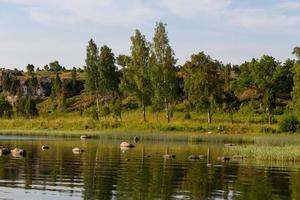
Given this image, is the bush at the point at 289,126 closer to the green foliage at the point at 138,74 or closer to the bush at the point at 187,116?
the bush at the point at 187,116

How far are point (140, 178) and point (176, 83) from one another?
89.8 m

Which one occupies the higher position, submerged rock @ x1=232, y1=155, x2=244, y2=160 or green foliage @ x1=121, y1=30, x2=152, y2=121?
green foliage @ x1=121, y1=30, x2=152, y2=121

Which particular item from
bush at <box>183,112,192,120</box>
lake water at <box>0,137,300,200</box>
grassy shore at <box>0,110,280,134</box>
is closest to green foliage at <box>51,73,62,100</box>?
grassy shore at <box>0,110,280,134</box>

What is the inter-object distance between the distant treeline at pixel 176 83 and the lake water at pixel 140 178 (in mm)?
60035

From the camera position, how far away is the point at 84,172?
1563 inches

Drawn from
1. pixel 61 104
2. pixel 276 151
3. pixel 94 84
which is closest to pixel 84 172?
pixel 276 151

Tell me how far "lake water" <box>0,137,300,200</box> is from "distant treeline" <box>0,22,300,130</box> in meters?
60.0

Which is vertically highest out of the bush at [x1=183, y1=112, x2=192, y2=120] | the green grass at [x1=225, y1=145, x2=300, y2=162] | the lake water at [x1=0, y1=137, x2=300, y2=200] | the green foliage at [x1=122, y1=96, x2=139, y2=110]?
the green foliage at [x1=122, y1=96, x2=139, y2=110]

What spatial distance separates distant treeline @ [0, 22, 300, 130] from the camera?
119 metres

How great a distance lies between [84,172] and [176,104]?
11373 cm

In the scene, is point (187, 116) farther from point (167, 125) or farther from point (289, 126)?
point (289, 126)

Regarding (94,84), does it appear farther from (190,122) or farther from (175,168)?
(175,168)

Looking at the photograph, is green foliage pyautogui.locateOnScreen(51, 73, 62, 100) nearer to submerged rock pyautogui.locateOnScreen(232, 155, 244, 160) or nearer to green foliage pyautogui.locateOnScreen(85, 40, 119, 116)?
green foliage pyautogui.locateOnScreen(85, 40, 119, 116)

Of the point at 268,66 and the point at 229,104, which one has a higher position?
the point at 268,66
